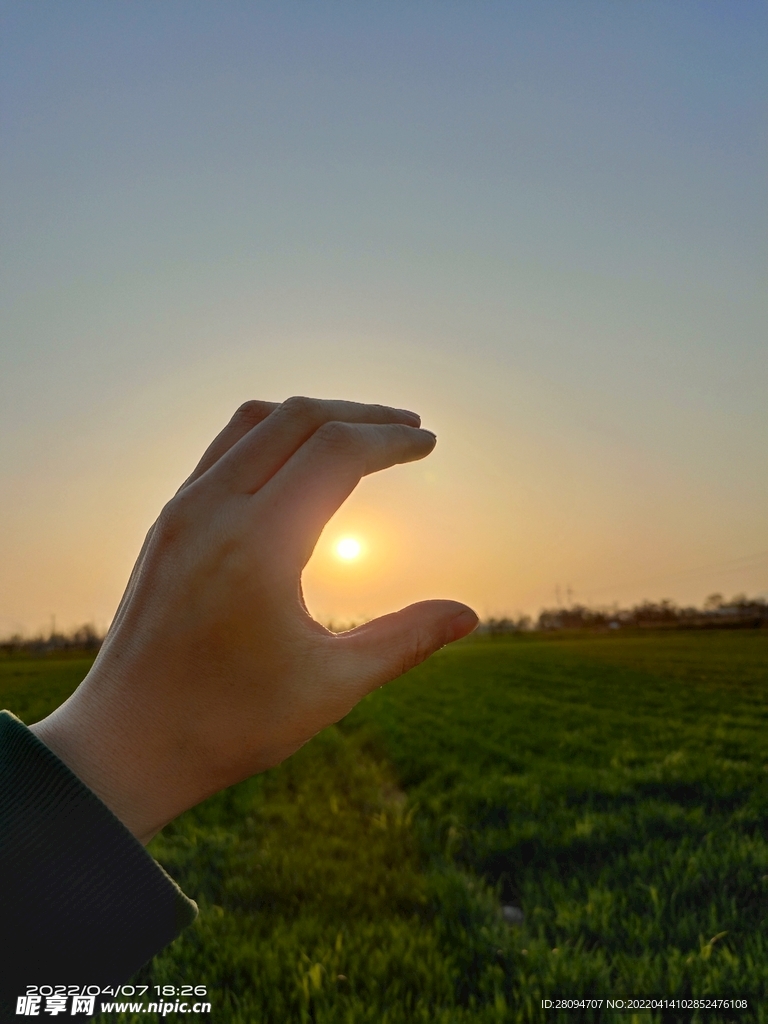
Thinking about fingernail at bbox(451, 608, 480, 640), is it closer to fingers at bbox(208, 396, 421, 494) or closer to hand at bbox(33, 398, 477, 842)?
hand at bbox(33, 398, 477, 842)

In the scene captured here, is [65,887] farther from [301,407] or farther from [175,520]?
[301,407]

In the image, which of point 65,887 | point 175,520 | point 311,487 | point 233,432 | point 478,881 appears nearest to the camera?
point 65,887

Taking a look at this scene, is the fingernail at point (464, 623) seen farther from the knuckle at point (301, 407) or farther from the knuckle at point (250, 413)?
the knuckle at point (250, 413)

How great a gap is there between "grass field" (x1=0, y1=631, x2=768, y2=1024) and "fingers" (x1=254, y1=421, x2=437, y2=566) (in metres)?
2.63

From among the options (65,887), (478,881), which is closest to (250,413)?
(65,887)

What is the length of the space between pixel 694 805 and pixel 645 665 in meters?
25.4

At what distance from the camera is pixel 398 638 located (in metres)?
1.58

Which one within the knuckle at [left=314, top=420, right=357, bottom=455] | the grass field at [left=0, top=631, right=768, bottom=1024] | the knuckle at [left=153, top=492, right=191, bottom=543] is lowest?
the grass field at [left=0, top=631, right=768, bottom=1024]

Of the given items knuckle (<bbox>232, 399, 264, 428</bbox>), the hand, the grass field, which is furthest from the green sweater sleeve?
the grass field

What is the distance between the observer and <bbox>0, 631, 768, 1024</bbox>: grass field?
3385 mm

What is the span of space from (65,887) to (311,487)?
732mm

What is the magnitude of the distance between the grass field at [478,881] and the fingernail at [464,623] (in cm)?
229

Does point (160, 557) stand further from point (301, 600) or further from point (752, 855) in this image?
point (752, 855)

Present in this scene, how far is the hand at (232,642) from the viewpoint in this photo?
1.33 meters
